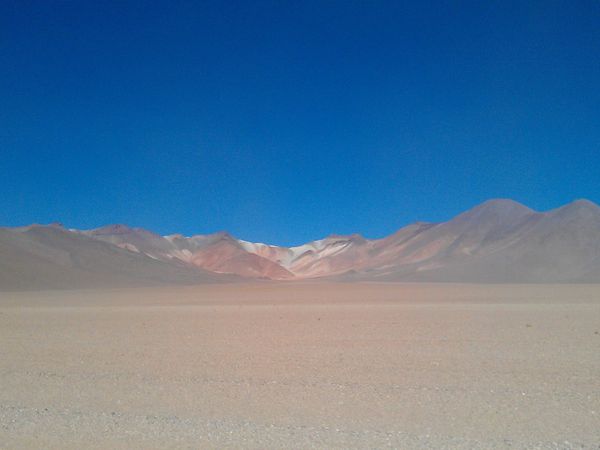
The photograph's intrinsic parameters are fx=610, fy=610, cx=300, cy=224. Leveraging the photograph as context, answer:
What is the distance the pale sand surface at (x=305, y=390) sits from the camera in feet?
24.6

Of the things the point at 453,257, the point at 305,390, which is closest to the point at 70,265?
the point at 453,257

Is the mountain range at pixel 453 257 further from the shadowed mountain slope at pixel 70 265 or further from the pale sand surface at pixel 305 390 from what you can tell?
the pale sand surface at pixel 305 390

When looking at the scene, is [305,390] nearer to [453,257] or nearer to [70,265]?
[70,265]

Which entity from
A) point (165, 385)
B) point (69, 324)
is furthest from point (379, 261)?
point (165, 385)

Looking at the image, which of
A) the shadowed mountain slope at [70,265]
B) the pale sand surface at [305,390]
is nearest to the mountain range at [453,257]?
the shadowed mountain slope at [70,265]

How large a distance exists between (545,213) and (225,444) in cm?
15136

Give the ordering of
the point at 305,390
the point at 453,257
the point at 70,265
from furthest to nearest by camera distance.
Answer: the point at 453,257 < the point at 70,265 < the point at 305,390

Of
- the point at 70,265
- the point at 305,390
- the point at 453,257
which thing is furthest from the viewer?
the point at 453,257

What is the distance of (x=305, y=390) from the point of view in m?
10.2

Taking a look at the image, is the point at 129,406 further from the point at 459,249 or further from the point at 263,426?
the point at 459,249

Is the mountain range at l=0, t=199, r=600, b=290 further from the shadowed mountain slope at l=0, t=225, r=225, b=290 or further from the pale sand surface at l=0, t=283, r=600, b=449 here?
the pale sand surface at l=0, t=283, r=600, b=449

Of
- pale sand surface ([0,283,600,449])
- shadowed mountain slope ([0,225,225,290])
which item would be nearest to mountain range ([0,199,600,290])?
shadowed mountain slope ([0,225,225,290])

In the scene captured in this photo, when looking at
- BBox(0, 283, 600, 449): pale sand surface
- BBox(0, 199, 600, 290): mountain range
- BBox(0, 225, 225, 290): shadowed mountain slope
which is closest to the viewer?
BBox(0, 283, 600, 449): pale sand surface

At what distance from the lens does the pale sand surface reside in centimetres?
749
